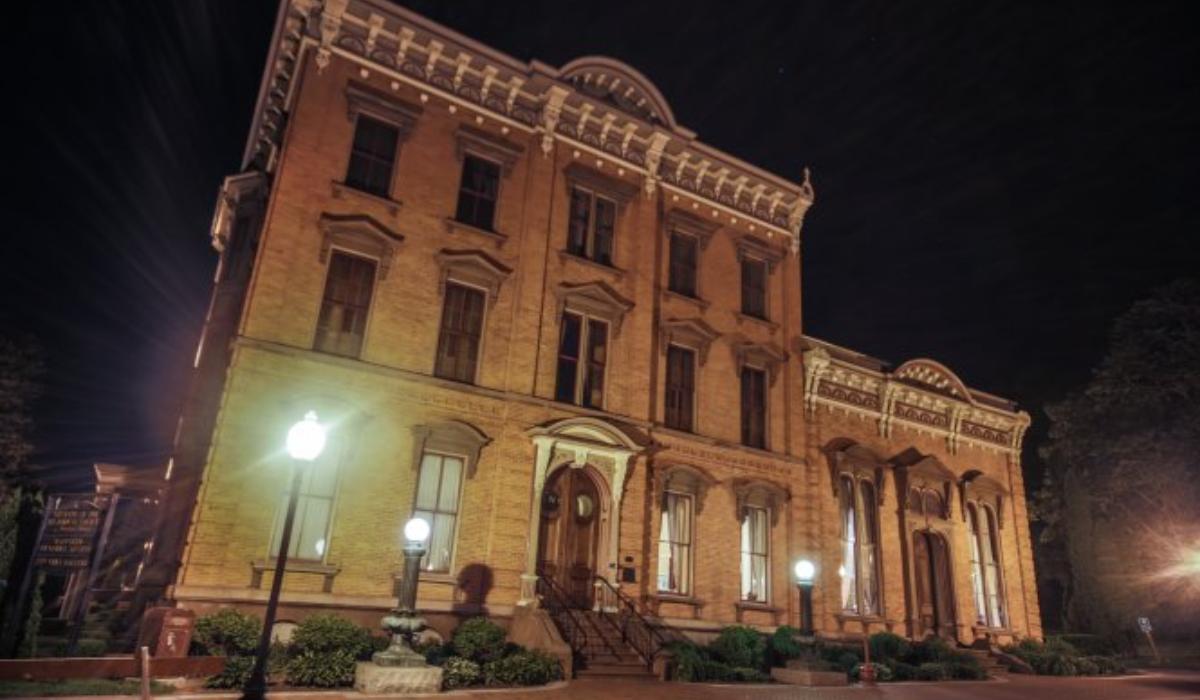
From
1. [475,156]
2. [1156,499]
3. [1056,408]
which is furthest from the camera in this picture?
[1056,408]

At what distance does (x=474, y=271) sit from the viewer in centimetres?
1831

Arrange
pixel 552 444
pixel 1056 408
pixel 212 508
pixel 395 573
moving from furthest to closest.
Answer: pixel 1056 408, pixel 552 444, pixel 395 573, pixel 212 508

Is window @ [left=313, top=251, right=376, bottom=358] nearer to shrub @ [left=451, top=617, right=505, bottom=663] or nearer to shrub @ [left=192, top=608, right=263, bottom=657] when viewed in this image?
shrub @ [left=192, top=608, right=263, bottom=657]

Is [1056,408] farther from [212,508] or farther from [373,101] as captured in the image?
[212,508]

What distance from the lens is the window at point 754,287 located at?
24.1m

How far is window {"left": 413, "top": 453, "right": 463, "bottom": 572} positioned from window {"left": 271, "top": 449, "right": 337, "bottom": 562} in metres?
1.88

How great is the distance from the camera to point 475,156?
19438mm

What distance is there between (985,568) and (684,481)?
1511cm

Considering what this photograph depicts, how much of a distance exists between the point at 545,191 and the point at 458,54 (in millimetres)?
4160

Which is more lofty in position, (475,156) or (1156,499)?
(475,156)

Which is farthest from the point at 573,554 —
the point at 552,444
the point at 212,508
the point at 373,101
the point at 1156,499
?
the point at 1156,499

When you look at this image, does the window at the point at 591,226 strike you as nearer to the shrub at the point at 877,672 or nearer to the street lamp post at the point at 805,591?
the street lamp post at the point at 805,591

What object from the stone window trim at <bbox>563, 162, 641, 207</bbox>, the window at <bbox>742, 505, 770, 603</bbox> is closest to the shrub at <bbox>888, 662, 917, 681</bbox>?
the window at <bbox>742, 505, 770, 603</bbox>

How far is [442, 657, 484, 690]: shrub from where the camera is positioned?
12.5 meters
